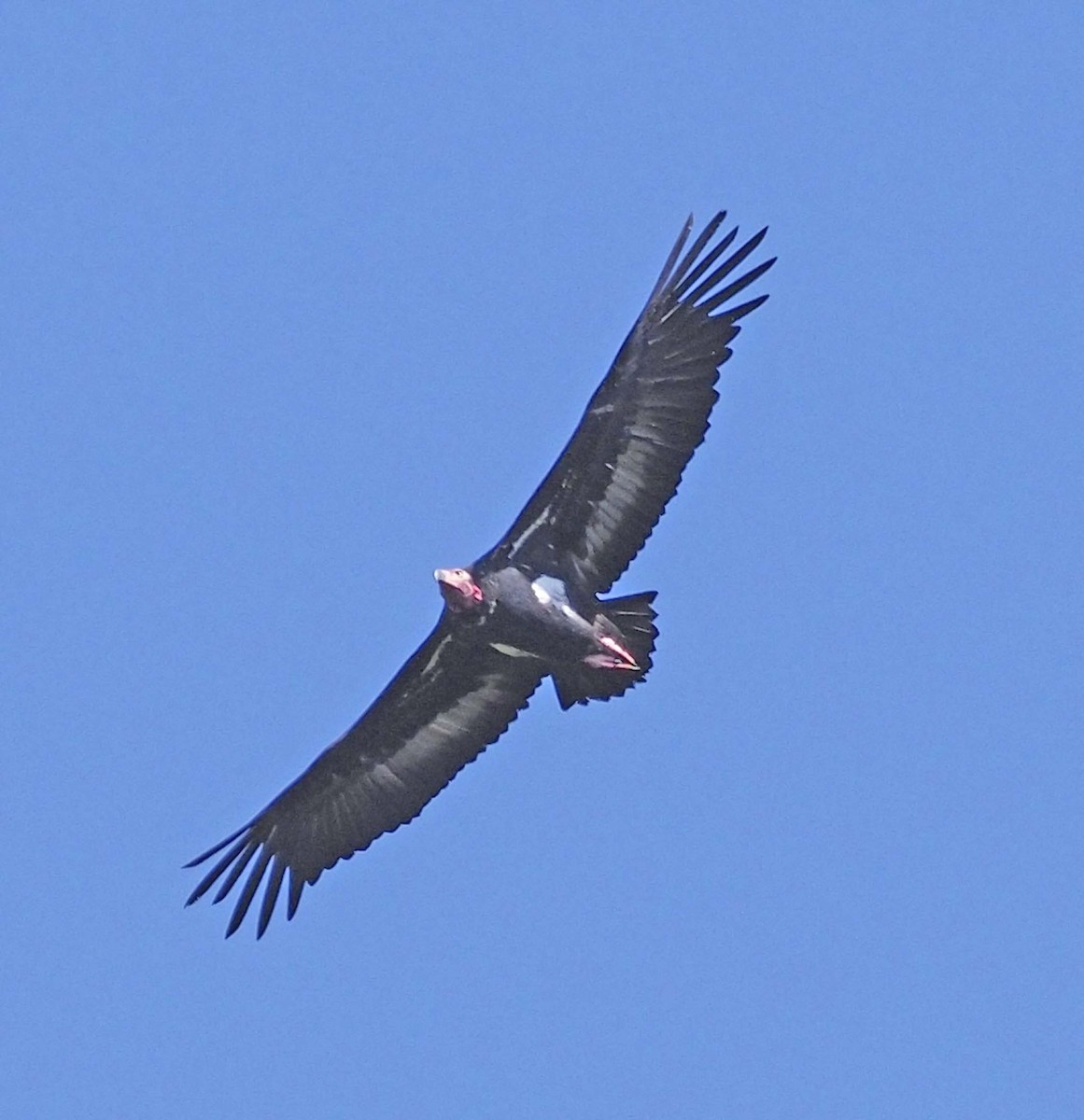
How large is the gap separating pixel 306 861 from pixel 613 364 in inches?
249

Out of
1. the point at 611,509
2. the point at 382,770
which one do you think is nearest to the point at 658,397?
the point at 611,509

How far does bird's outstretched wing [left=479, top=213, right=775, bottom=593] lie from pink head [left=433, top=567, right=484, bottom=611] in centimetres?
28

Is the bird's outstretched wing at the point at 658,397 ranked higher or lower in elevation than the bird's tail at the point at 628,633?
higher

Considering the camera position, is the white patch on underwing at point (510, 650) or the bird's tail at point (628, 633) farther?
the white patch on underwing at point (510, 650)

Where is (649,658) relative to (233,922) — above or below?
above

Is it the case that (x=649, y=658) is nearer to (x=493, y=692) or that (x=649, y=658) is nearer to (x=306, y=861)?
(x=493, y=692)

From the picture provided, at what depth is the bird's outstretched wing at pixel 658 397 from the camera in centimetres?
2444

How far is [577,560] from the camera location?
81.3 feet

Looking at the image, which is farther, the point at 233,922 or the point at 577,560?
the point at 233,922

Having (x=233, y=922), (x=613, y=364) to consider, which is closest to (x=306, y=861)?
(x=233, y=922)

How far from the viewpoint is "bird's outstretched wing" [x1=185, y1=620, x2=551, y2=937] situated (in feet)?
86.1

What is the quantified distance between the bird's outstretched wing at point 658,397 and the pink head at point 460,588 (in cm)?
28

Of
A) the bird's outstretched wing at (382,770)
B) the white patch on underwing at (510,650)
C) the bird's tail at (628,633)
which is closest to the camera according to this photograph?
the bird's tail at (628,633)

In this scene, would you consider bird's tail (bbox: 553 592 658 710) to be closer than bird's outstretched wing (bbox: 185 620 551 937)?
Yes
